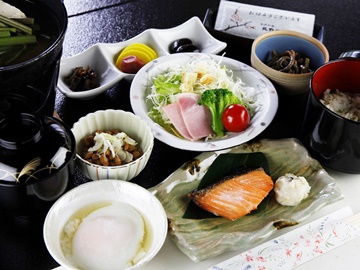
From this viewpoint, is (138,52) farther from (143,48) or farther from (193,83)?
(193,83)

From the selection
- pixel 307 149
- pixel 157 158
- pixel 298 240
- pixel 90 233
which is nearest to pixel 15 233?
pixel 90 233

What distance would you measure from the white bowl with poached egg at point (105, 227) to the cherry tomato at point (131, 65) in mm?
549

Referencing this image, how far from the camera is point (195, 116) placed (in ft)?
5.21

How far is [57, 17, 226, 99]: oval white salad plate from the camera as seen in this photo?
5.41ft

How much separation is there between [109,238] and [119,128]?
38 cm

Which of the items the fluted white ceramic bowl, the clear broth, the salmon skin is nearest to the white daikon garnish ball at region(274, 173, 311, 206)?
the salmon skin

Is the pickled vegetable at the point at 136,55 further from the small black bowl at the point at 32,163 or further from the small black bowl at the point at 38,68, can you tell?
the small black bowl at the point at 32,163

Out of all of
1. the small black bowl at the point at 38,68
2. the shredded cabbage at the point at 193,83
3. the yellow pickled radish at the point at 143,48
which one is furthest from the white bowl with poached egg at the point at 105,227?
the yellow pickled radish at the point at 143,48

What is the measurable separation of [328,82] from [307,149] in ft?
0.77

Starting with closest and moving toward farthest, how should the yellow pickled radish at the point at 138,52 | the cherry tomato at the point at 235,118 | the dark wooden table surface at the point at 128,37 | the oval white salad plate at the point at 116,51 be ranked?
the dark wooden table surface at the point at 128,37 → the cherry tomato at the point at 235,118 → the oval white salad plate at the point at 116,51 → the yellow pickled radish at the point at 138,52

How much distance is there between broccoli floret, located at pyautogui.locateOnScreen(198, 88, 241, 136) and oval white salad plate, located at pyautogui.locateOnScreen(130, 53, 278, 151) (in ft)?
0.13

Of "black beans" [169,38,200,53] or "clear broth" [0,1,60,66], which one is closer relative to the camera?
"clear broth" [0,1,60,66]

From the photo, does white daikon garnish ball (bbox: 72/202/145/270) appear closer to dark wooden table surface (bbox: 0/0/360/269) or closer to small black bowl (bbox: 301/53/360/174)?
dark wooden table surface (bbox: 0/0/360/269)

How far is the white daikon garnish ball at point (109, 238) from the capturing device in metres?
1.19
